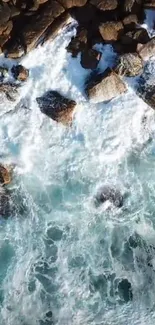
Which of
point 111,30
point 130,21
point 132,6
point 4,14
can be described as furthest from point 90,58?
point 4,14

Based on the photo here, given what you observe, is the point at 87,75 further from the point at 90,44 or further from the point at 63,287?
the point at 63,287

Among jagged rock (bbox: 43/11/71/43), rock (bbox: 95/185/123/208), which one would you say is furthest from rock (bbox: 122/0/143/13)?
rock (bbox: 95/185/123/208)

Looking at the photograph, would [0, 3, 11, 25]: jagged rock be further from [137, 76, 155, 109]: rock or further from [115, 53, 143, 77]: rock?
[137, 76, 155, 109]: rock

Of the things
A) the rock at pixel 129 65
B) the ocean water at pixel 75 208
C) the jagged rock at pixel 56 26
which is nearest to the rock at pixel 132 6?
the ocean water at pixel 75 208

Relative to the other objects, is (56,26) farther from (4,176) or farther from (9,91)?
(4,176)

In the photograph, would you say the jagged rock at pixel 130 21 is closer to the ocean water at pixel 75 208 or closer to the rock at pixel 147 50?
the rock at pixel 147 50

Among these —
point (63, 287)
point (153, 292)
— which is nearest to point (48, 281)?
point (63, 287)
